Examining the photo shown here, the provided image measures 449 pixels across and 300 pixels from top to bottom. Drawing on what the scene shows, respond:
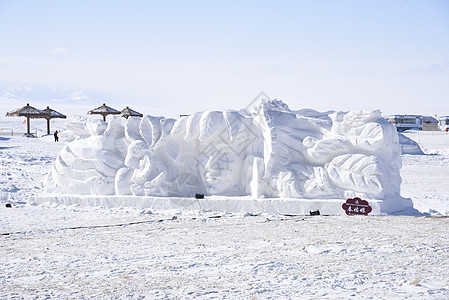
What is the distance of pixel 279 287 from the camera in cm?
431

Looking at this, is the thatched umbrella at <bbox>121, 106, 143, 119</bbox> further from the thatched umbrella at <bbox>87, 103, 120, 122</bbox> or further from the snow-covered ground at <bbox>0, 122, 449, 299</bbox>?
the snow-covered ground at <bbox>0, 122, 449, 299</bbox>

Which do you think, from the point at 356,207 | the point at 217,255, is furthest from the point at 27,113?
the point at 217,255

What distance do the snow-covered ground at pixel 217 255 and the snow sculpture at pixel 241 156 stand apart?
69cm

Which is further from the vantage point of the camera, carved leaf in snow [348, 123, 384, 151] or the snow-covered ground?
carved leaf in snow [348, 123, 384, 151]

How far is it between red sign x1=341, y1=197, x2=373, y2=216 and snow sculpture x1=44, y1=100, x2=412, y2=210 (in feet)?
0.56

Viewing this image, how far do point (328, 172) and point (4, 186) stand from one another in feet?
24.1

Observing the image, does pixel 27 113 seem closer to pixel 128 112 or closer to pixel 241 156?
pixel 128 112

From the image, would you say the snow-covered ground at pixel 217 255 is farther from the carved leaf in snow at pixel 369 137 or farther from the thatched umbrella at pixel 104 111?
the thatched umbrella at pixel 104 111

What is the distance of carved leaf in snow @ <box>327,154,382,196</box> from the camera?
8.02 metres

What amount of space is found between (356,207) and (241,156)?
219cm

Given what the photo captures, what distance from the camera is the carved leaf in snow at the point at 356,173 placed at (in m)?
8.02

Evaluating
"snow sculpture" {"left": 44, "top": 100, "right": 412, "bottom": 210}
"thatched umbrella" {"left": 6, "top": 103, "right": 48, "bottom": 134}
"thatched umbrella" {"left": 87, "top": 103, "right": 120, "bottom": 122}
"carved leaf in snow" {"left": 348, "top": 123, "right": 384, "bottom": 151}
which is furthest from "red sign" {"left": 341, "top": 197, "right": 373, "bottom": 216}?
"thatched umbrella" {"left": 6, "top": 103, "right": 48, "bottom": 134}

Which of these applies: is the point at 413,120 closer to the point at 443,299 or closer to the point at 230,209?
the point at 230,209

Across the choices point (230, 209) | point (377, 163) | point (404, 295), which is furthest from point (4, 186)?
point (404, 295)
